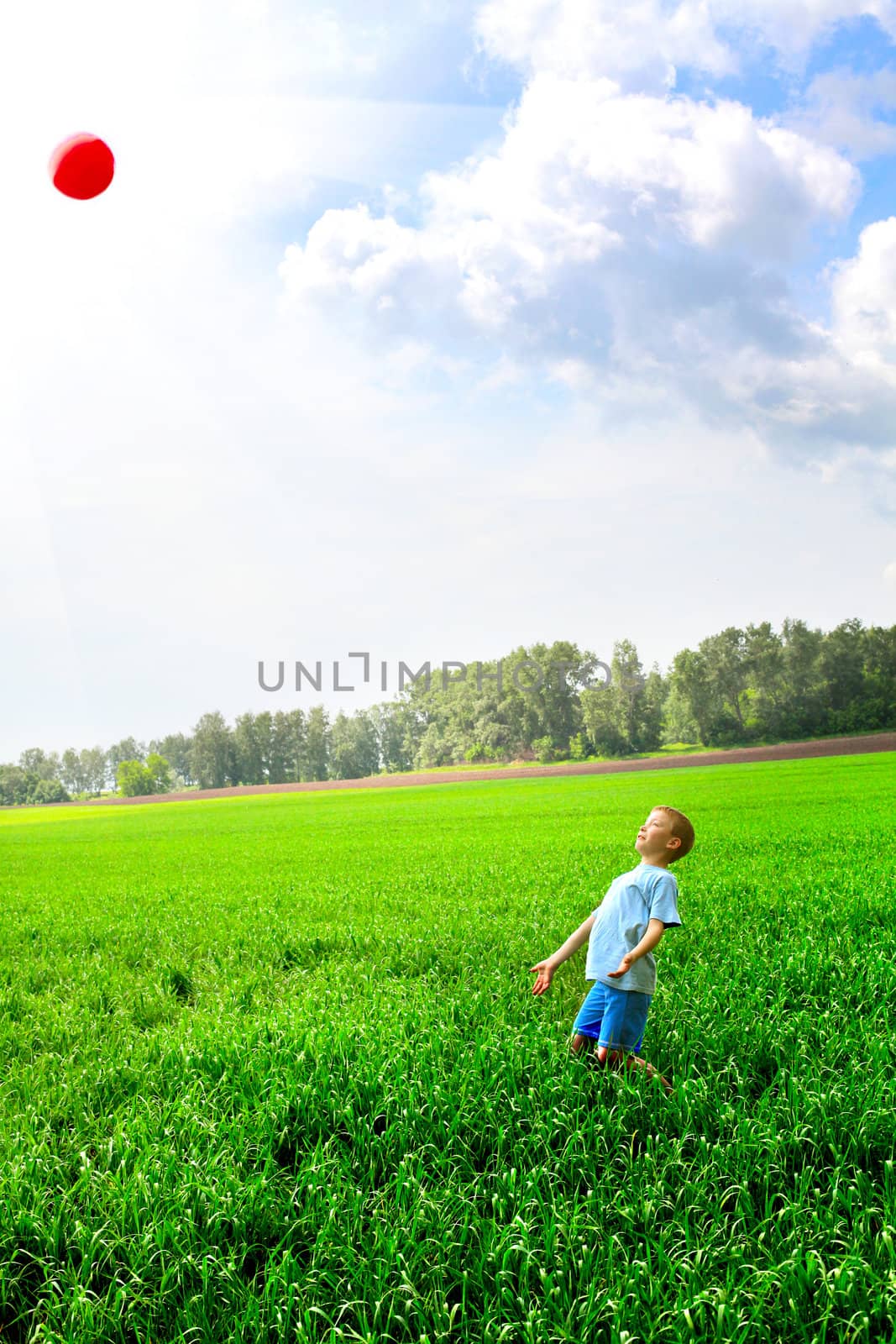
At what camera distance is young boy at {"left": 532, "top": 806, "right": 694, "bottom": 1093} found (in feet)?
14.6

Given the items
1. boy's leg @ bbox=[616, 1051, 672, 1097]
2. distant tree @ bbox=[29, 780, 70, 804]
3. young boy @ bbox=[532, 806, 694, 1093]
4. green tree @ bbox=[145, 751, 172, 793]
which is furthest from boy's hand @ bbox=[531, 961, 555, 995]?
distant tree @ bbox=[29, 780, 70, 804]

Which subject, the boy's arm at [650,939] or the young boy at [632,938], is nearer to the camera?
the boy's arm at [650,939]

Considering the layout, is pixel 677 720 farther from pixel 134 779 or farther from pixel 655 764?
pixel 134 779

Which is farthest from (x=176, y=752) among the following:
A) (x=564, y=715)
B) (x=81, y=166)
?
(x=81, y=166)

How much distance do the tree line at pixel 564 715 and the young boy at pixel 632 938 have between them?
8048 cm

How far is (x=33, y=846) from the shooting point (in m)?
32.8

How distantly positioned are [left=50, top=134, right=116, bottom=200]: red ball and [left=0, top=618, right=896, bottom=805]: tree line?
3143 inches

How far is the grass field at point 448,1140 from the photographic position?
309 cm

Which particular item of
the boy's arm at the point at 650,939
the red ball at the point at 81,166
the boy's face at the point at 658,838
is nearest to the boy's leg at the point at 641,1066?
the boy's arm at the point at 650,939

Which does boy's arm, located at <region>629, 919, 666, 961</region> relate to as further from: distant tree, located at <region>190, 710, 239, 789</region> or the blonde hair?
distant tree, located at <region>190, 710, 239, 789</region>

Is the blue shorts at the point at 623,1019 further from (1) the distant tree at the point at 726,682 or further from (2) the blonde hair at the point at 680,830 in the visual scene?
(1) the distant tree at the point at 726,682

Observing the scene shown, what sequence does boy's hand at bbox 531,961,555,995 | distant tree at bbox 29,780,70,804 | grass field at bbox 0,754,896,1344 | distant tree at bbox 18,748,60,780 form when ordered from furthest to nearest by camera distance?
distant tree at bbox 18,748,60,780, distant tree at bbox 29,780,70,804, boy's hand at bbox 531,961,555,995, grass field at bbox 0,754,896,1344

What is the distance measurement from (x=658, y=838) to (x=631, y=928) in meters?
0.54

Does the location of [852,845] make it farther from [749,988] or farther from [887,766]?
[887,766]
